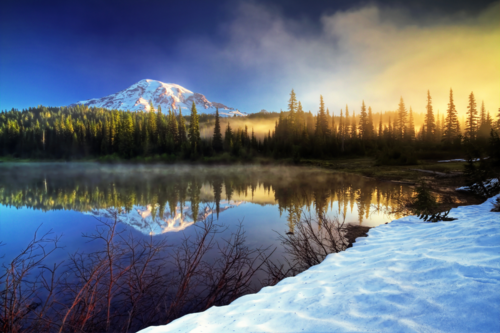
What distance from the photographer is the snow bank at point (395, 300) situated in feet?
7.45

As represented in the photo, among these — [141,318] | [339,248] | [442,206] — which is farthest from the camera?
[442,206]

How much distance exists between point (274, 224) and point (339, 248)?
4.39 m

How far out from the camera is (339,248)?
7.62 m

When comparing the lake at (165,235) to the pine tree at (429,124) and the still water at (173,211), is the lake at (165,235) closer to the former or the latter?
the still water at (173,211)

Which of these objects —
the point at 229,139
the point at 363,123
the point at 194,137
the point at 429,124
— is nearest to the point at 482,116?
the point at 429,124

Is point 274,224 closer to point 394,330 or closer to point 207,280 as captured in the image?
point 207,280

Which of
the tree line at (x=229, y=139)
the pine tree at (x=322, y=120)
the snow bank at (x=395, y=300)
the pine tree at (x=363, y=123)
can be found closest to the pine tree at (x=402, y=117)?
the tree line at (x=229, y=139)

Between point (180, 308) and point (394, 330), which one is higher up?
point (394, 330)

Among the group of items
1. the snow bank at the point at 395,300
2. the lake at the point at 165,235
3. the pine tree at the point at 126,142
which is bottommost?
the lake at the point at 165,235

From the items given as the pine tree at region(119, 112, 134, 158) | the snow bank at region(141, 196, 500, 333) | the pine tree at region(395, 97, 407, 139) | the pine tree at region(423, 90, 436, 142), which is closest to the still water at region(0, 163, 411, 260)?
the snow bank at region(141, 196, 500, 333)

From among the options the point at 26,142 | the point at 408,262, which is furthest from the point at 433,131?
the point at 26,142

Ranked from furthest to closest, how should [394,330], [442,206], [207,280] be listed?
[442,206] → [207,280] → [394,330]

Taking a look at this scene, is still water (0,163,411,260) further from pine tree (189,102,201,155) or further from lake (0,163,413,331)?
pine tree (189,102,201,155)

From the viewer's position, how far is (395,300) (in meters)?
2.74
